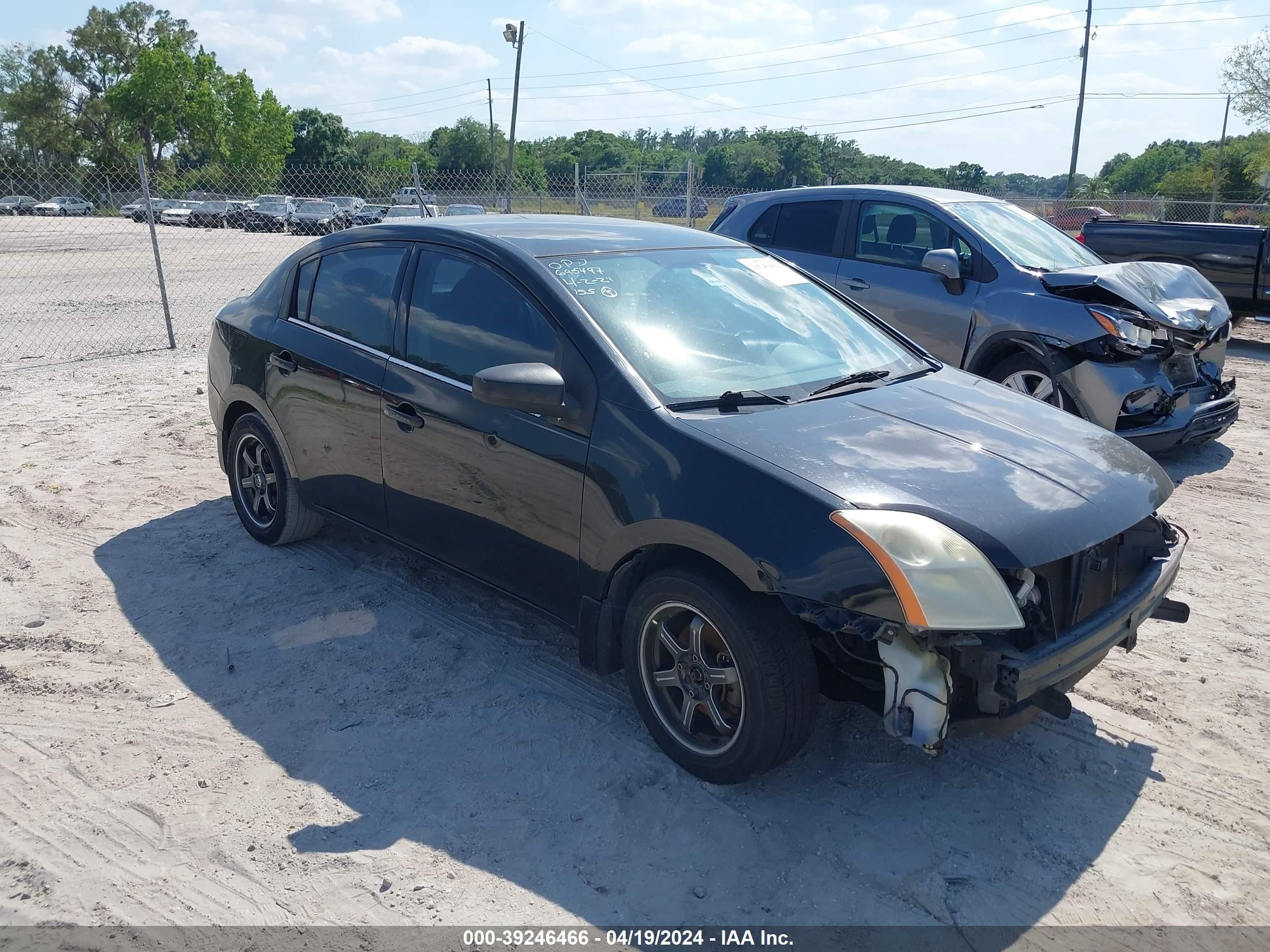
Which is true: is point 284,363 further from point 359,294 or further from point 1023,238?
point 1023,238

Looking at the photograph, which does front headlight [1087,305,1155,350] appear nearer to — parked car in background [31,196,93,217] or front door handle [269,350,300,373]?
front door handle [269,350,300,373]

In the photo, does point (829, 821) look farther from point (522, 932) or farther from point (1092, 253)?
point (1092, 253)

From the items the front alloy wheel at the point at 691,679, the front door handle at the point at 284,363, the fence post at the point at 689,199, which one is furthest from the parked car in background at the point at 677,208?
the front alloy wheel at the point at 691,679

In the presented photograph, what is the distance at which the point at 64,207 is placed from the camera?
42219 millimetres

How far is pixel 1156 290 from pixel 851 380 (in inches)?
166

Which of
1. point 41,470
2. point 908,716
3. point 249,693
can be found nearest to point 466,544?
point 249,693

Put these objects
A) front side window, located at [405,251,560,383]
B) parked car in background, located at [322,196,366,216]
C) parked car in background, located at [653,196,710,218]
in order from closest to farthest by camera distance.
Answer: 1. front side window, located at [405,251,560,383]
2. parked car in background, located at [653,196,710,218]
3. parked car in background, located at [322,196,366,216]

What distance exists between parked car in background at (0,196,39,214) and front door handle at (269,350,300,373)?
110 feet

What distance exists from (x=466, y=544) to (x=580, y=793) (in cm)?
117

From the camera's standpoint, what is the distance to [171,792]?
3.28m

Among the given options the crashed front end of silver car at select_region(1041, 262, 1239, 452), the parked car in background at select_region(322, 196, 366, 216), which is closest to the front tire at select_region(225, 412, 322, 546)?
the crashed front end of silver car at select_region(1041, 262, 1239, 452)

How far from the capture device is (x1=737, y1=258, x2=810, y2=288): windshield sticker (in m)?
4.37

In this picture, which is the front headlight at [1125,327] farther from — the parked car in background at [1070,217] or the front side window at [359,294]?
the parked car in background at [1070,217]

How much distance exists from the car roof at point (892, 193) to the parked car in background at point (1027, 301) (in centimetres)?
2
